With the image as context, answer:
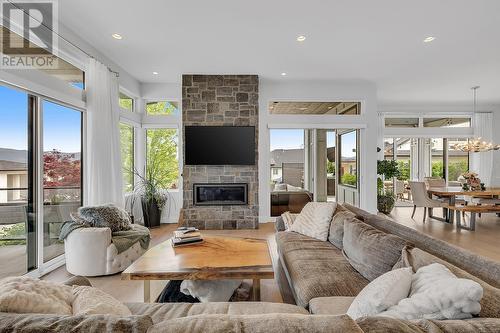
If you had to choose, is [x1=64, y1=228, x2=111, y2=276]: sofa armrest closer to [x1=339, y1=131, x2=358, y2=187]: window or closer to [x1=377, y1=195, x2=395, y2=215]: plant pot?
[x1=339, y1=131, x2=358, y2=187]: window

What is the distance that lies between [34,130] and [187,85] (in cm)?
288

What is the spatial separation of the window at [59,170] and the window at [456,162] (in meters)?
9.68

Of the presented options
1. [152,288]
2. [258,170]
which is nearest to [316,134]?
[258,170]

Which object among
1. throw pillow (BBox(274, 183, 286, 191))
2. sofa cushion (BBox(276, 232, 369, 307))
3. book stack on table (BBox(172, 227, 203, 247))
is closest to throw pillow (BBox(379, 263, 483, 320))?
sofa cushion (BBox(276, 232, 369, 307))

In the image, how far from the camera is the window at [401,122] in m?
7.95

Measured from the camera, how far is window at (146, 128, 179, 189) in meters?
5.94

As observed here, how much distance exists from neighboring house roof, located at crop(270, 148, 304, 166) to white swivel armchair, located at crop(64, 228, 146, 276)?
3.83 meters

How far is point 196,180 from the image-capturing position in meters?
5.48

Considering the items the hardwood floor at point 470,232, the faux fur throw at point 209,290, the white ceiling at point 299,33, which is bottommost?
the hardwood floor at point 470,232

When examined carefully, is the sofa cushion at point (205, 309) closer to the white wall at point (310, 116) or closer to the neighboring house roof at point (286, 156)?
the white wall at point (310, 116)

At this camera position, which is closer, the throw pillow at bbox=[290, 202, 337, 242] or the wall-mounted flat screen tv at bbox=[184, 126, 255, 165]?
the throw pillow at bbox=[290, 202, 337, 242]

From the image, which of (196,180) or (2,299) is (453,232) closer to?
(196,180)

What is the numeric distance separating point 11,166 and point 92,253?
4.23ft

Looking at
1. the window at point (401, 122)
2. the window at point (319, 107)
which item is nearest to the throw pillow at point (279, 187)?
the window at point (319, 107)
